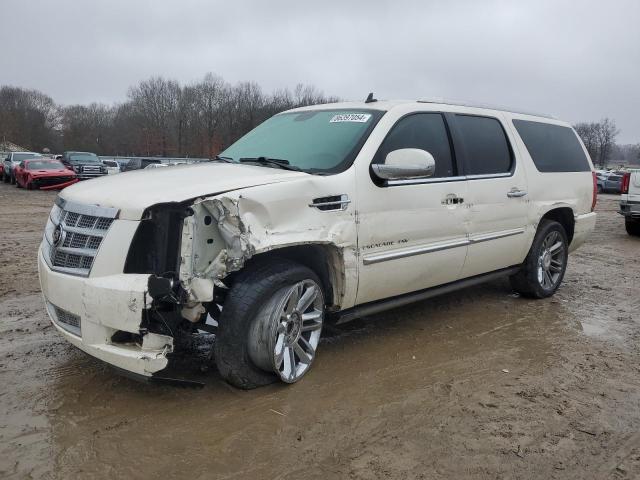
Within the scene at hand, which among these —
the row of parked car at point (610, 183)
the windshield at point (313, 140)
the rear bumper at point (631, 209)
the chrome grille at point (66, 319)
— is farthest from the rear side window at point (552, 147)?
the row of parked car at point (610, 183)

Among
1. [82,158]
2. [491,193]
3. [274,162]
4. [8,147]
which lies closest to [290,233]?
[274,162]

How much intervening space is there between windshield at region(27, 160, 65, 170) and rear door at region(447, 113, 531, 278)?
22.8 metres

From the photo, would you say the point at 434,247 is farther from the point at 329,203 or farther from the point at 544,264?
the point at 544,264

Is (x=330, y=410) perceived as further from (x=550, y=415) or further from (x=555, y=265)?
(x=555, y=265)

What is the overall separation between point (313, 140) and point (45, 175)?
2252 cm

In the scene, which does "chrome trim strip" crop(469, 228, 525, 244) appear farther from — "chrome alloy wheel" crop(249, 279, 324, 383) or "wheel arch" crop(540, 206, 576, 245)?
"chrome alloy wheel" crop(249, 279, 324, 383)

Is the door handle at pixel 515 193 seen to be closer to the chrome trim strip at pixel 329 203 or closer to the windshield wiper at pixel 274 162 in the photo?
the chrome trim strip at pixel 329 203

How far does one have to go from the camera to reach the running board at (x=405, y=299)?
12.4 ft

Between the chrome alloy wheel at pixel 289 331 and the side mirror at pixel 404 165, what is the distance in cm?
91

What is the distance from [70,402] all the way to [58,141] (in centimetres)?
7679

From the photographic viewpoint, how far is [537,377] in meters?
3.73

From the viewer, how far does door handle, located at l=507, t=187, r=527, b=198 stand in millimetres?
4863

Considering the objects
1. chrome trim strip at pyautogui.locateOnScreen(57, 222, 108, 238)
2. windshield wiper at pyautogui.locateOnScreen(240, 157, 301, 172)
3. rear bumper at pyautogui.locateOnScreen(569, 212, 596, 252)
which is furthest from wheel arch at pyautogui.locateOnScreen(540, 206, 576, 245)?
chrome trim strip at pyautogui.locateOnScreen(57, 222, 108, 238)

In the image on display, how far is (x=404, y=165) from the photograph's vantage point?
142 inches
